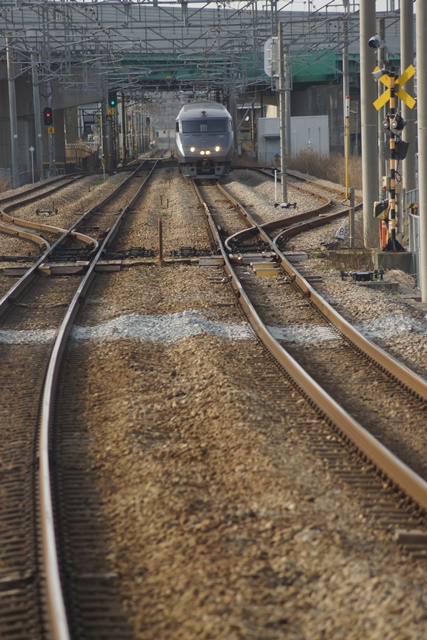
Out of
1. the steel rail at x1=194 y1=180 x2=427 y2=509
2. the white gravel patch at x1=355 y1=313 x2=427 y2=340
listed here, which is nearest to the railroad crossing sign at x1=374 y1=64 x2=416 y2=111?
the steel rail at x1=194 y1=180 x2=427 y2=509

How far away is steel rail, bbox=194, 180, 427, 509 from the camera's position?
599cm

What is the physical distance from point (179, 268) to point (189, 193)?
1894cm

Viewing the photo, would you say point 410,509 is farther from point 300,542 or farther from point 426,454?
point 426,454

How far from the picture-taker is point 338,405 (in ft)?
25.1

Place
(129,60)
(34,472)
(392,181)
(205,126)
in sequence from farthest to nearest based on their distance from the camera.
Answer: (129,60) → (205,126) → (392,181) → (34,472)

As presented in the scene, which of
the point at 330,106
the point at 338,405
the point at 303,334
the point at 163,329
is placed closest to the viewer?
the point at 338,405

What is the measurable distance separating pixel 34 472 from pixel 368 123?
1360 centimetres

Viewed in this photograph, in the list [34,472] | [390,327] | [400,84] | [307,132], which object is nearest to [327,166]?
[307,132]

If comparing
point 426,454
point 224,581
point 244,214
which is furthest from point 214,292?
point 244,214

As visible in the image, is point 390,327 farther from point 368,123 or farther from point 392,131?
point 368,123

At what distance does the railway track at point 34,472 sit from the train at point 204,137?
82.8 feet

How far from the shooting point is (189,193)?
3519 cm

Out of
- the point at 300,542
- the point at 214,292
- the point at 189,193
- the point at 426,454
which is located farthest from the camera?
the point at 189,193

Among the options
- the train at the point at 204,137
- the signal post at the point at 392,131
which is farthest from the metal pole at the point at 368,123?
the train at the point at 204,137
